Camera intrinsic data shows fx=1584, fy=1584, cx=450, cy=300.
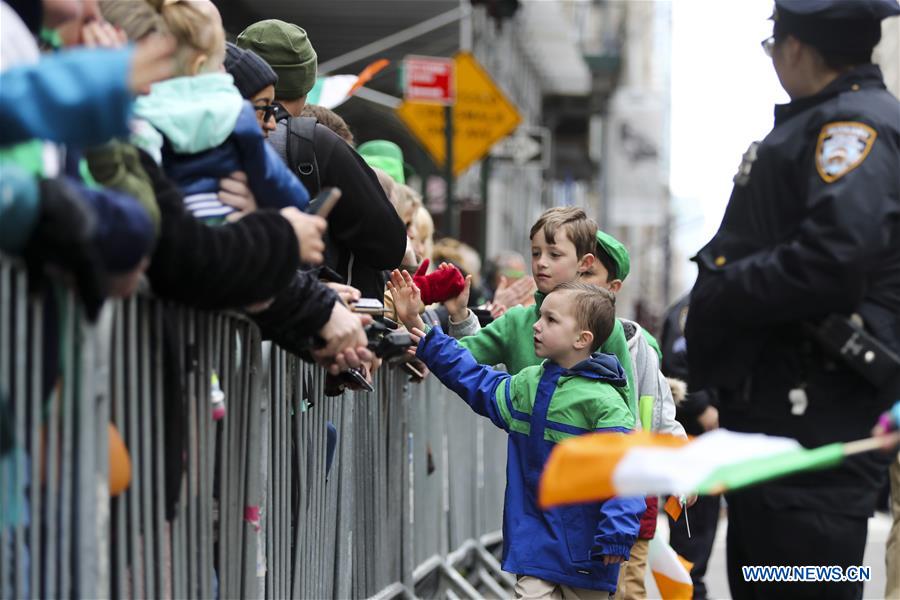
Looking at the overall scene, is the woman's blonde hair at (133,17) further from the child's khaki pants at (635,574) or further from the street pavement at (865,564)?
the street pavement at (865,564)

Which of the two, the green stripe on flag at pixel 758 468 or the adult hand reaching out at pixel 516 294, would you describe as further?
the adult hand reaching out at pixel 516 294

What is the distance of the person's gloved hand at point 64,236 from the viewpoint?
3219 mm

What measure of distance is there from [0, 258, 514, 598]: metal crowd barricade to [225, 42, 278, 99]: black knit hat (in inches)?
33.2

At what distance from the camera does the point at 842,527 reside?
15.4 ft

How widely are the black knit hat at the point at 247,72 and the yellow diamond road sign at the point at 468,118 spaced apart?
1155 cm

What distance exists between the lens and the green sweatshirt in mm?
6434

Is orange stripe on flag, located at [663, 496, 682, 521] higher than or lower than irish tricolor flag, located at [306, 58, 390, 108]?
lower

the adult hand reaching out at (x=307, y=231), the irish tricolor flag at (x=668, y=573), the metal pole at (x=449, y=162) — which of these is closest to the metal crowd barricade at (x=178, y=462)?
the adult hand reaching out at (x=307, y=231)

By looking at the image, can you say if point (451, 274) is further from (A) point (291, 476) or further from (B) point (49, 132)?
(B) point (49, 132)

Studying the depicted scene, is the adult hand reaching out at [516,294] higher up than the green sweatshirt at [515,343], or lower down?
lower down

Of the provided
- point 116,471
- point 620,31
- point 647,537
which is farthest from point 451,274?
point 620,31

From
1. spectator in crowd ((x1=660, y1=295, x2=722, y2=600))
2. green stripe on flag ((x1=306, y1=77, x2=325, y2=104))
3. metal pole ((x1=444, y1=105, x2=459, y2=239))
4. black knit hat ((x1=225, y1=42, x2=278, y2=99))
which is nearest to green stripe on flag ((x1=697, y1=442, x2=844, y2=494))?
black knit hat ((x1=225, y1=42, x2=278, y2=99))

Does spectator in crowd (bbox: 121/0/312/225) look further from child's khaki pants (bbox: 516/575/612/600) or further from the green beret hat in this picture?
the green beret hat

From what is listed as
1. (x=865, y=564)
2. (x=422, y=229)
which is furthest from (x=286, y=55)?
(x=865, y=564)
